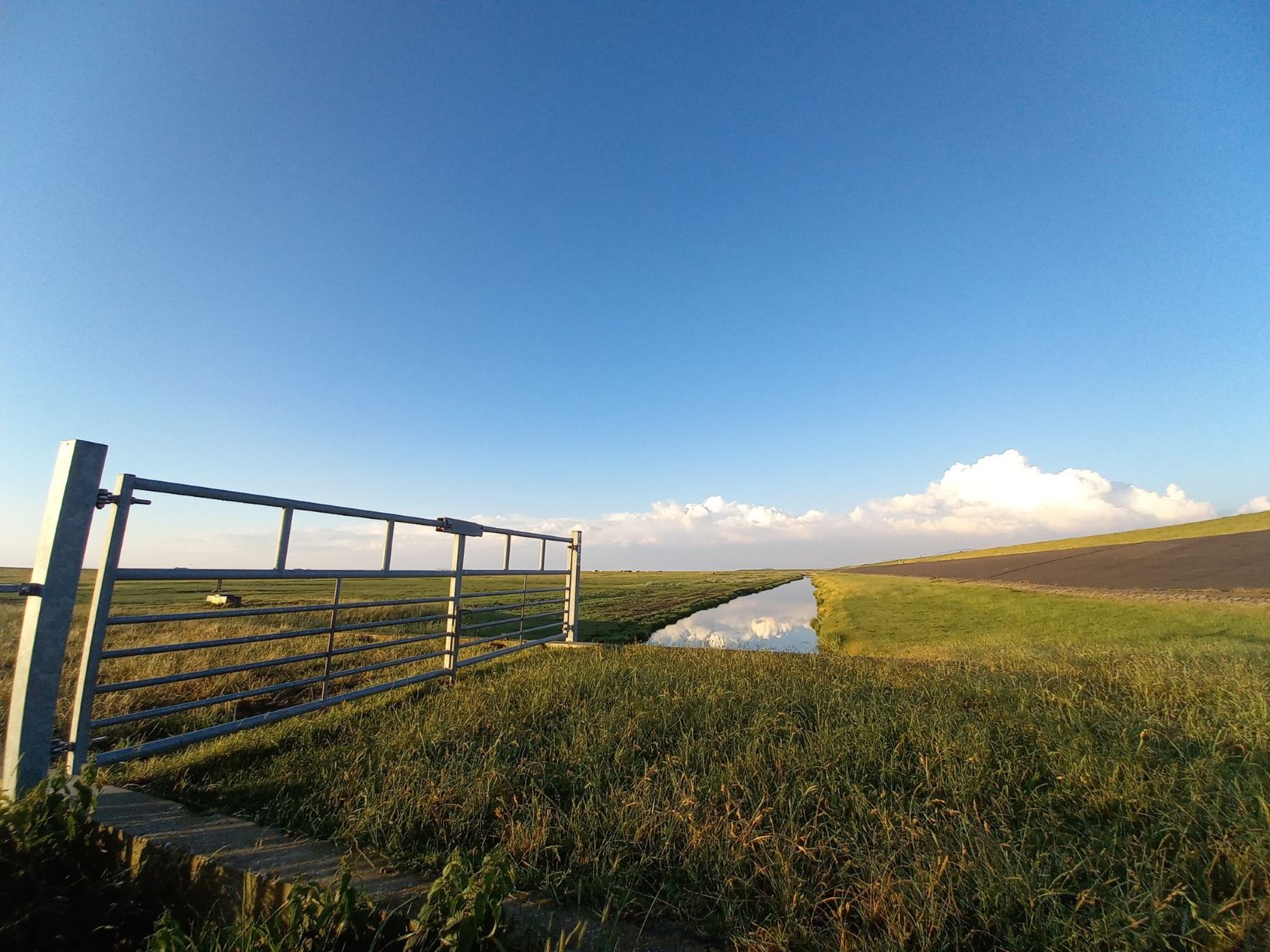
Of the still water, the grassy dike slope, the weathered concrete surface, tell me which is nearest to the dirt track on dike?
the still water

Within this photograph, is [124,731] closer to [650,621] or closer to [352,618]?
[352,618]

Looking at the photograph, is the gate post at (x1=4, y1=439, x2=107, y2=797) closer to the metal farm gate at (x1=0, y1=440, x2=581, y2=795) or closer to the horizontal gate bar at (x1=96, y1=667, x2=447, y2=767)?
the metal farm gate at (x1=0, y1=440, x2=581, y2=795)

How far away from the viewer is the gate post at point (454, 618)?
5.95 m

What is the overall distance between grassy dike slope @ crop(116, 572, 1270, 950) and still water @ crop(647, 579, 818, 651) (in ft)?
A: 15.9

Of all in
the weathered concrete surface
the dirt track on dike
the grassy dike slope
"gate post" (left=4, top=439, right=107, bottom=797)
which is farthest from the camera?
the dirt track on dike

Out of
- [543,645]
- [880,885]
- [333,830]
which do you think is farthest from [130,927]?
[543,645]

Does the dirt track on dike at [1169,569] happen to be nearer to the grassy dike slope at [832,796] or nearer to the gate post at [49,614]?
the grassy dike slope at [832,796]

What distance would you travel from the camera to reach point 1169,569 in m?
23.3

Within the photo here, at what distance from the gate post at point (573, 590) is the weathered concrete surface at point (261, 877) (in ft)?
19.6

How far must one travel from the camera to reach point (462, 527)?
→ 6.19 m

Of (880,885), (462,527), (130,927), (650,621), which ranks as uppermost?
(462,527)

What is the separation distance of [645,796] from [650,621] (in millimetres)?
19205

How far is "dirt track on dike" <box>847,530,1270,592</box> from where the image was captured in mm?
17922

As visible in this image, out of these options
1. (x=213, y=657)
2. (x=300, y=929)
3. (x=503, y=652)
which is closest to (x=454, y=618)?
(x=503, y=652)
